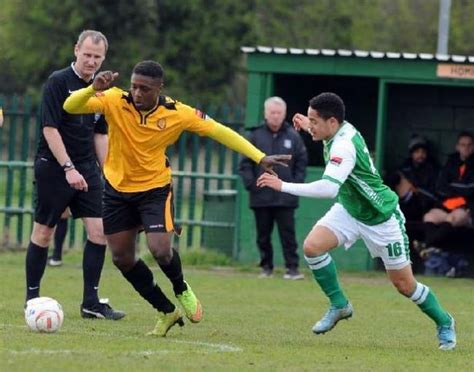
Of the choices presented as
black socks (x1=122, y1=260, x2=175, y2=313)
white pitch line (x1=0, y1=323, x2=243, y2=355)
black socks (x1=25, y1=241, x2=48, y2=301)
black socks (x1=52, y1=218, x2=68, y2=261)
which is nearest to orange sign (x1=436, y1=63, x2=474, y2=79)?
black socks (x1=52, y1=218, x2=68, y2=261)

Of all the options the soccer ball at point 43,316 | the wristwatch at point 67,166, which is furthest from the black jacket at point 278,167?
the soccer ball at point 43,316

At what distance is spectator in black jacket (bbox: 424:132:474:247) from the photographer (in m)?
17.1

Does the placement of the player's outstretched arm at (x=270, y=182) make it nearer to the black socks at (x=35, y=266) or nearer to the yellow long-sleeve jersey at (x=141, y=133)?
the yellow long-sleeve jersey at (x=141, y=133)

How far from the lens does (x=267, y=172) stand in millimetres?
9688

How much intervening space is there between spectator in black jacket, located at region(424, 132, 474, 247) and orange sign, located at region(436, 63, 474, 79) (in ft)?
2.27

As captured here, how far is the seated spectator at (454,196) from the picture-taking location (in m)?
17.1

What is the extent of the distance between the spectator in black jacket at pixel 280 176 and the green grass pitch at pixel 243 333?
1.67 feet

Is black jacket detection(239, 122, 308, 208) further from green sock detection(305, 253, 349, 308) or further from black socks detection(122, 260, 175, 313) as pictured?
black socks detection(122, 260, 175, 313)

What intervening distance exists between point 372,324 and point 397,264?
199 centimetres

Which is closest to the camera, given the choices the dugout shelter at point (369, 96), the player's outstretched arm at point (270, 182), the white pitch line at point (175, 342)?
the white pitch line at point (175, 342)

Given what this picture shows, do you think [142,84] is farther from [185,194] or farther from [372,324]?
[185,194]

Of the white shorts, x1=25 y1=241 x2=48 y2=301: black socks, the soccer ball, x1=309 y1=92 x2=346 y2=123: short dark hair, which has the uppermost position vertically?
x1=309 y1=92 x2=346 y2=123: short dark hair

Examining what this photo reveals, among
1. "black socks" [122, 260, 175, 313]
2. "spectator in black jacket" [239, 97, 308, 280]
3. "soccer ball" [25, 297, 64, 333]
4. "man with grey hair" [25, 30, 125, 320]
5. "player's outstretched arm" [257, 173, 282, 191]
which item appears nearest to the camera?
"player's outstretched arm" [257, 173, 282, 191]

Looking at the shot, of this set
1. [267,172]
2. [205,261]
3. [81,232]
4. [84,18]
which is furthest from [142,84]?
[84,18]
